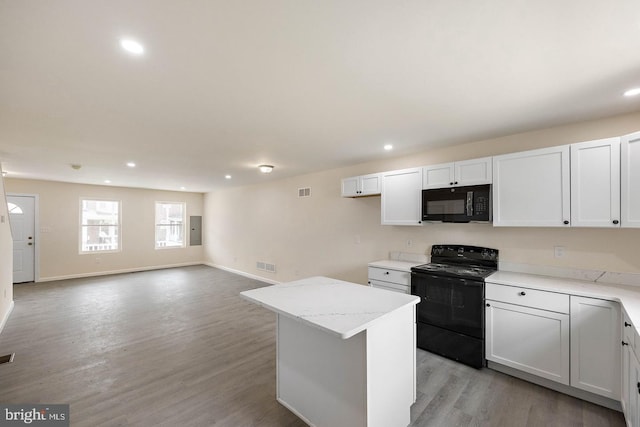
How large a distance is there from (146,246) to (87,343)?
5.31 m

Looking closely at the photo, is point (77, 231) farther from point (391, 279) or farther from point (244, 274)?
point (391, 279)

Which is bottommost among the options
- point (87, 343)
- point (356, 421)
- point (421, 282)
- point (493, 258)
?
point (87, 343)

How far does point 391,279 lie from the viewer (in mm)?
3512

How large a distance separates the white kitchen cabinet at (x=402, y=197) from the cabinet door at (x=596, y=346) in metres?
1.71

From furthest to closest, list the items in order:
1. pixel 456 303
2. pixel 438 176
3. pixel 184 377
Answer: pixel 438 176
pixel 456 303
pixel 184 377

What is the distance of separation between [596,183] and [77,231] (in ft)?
32.5

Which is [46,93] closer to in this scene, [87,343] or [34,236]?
[87,343]

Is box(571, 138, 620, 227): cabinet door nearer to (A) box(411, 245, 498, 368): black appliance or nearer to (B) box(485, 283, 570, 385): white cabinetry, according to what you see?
(B) box(485, 283, 570, 385): white cabinetry

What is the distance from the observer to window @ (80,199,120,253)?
722 centimetres

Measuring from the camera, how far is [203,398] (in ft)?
7.72

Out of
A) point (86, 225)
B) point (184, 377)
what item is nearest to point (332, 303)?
point (184, 377)

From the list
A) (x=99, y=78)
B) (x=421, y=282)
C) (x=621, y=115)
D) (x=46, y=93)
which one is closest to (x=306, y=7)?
(x=99, y=78)

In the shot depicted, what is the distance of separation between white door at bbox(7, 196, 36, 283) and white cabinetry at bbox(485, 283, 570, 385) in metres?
9.35
